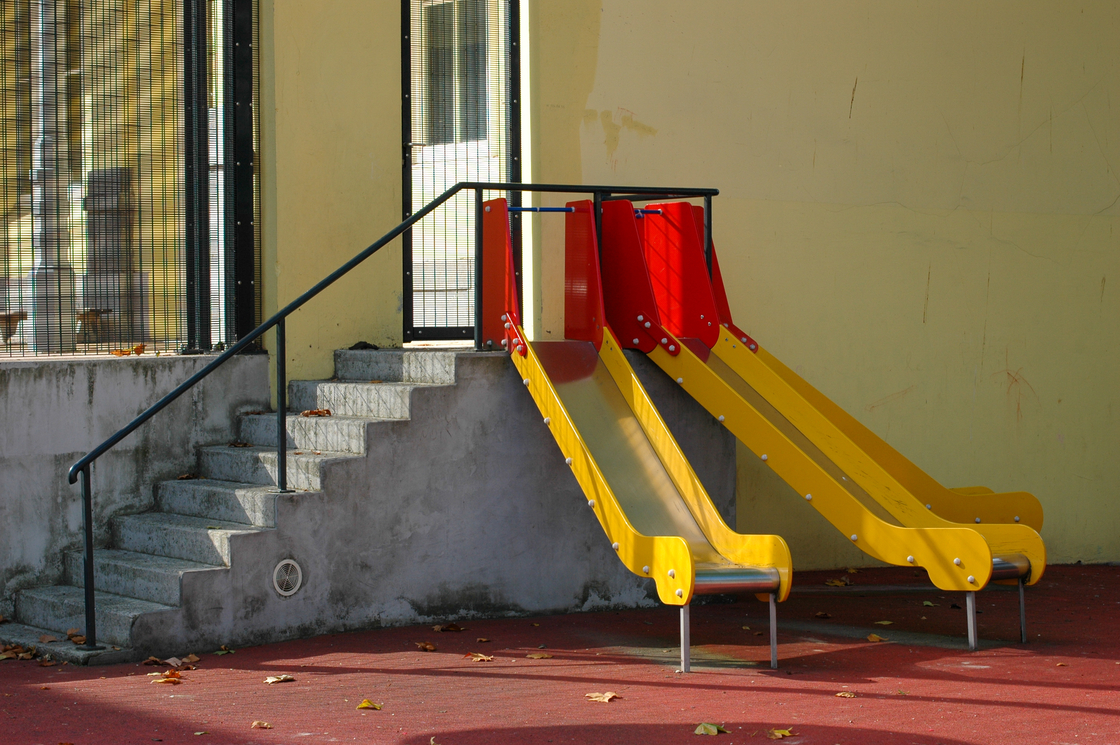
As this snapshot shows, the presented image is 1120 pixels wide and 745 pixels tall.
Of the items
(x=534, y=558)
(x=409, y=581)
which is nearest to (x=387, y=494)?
(x=409, y=581)

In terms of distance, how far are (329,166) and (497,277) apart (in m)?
1.72

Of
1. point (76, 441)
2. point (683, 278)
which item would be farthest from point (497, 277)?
point (76, 441)

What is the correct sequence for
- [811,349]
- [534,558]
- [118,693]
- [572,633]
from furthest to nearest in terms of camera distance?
[811,349] → [534,558] → [572,633] → [118,693]

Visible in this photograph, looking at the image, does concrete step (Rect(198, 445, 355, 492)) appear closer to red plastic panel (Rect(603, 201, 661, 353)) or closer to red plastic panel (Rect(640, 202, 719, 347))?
red plastic panel (Rect(603, 201, 661, 353))

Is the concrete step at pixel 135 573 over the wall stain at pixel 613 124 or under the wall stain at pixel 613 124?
under

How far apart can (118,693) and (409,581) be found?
1.99m

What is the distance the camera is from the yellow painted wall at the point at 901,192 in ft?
29.7

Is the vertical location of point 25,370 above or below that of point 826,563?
above

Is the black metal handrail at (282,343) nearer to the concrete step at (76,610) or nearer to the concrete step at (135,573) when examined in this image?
the concrete step at (76,610)

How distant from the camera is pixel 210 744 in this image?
4.73 metres

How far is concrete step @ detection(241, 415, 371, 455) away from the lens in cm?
705

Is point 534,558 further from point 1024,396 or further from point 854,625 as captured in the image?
point 1024,396

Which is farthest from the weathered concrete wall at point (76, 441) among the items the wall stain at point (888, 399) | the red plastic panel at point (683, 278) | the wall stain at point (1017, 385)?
the wall stain at point (1017, 385)

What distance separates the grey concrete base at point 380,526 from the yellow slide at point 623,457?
0.39 m
